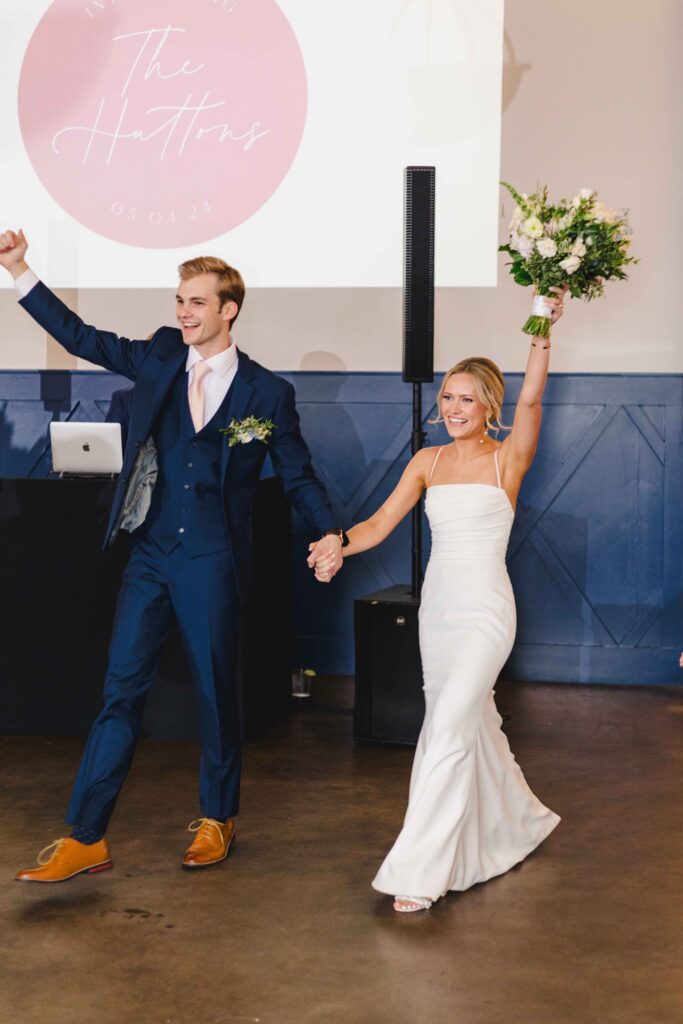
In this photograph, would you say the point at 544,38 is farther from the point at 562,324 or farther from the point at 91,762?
the point at 91,762

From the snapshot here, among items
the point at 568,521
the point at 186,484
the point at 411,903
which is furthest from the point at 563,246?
the point at 568,521

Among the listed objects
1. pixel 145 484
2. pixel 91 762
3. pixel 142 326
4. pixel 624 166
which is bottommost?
pixel 91 762

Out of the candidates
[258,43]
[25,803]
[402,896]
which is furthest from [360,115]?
[402,896]

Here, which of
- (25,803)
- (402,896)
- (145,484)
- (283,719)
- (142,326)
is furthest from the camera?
(142,326)

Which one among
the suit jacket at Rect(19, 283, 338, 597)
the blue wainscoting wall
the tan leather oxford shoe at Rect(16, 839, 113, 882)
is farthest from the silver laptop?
the tan leather oxford shoe at Rect(16, 839, 113, 882)

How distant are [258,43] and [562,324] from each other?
2.19 metres

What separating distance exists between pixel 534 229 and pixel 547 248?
0.23 ft

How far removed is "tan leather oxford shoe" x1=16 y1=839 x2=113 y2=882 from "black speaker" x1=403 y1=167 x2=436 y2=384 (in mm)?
2729

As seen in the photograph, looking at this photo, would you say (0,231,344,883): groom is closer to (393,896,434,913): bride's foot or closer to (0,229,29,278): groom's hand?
(0,229,29,278): groom's hand

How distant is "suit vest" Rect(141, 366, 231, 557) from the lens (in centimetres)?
400

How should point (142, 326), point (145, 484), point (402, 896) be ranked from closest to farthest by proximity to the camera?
point (402, 896) → point (145, 484) → point (142, 326)

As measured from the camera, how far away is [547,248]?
146 inches

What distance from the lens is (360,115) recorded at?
6871mm

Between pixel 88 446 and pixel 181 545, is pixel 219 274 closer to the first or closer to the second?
pixel 181 545
